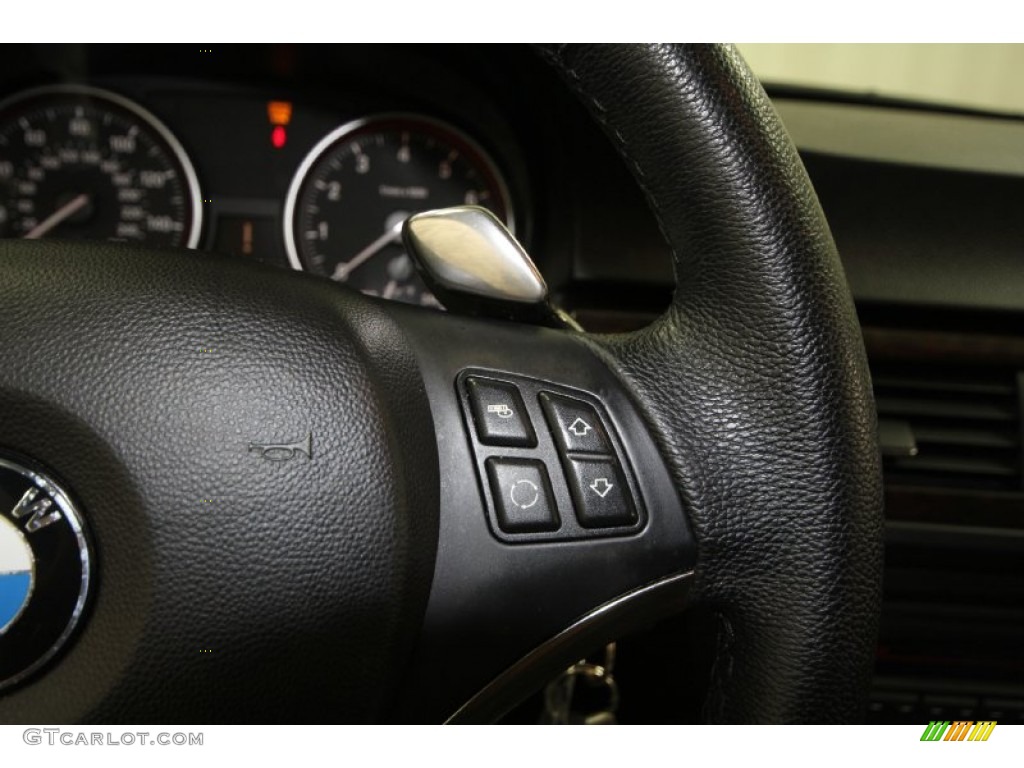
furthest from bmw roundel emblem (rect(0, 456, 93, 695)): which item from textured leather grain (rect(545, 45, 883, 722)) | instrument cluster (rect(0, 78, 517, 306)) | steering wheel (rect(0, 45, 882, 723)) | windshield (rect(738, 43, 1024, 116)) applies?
windshield (rect(738, 43, 1024, 116))

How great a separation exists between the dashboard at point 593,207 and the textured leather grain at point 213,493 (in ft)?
1.30

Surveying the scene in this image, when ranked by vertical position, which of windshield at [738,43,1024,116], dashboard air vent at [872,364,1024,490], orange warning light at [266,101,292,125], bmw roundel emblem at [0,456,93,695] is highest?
windshield at [738,43,1024,116]

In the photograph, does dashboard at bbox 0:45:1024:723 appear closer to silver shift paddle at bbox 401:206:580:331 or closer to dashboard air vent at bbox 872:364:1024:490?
dashboard air vent at bbox 872:364:1024:490

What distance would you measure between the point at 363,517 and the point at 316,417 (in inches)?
2.1

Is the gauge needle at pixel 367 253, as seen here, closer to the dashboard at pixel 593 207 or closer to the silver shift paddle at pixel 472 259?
the dashboard at pixel 593 207

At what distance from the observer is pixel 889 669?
3.10 ft

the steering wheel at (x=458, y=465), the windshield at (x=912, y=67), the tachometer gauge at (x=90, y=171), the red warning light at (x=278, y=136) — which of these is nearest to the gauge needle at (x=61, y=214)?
the tachometer gauge at (x=90, y=171)

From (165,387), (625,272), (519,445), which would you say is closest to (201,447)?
(165,387)

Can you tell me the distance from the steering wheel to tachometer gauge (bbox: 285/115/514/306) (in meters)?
0.72

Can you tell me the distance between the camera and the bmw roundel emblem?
399mm

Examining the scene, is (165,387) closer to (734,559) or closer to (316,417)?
(316,417)

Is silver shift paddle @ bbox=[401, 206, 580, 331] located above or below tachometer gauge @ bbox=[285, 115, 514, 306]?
below
